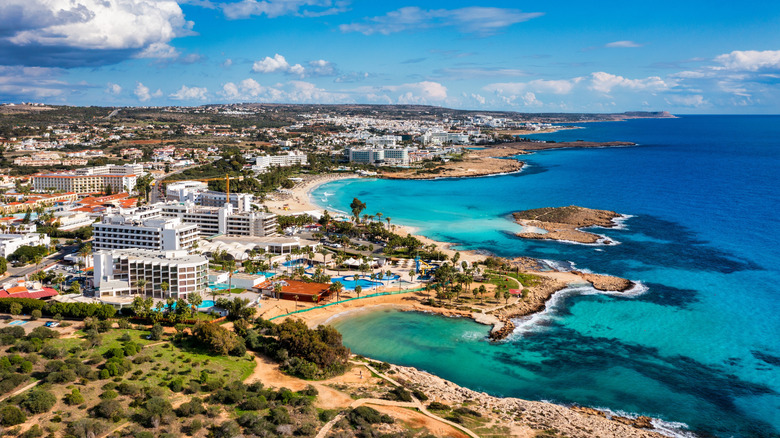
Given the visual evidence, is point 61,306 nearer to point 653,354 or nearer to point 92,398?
point 92,398

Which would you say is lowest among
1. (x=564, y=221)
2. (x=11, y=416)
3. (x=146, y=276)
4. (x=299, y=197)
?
(x=11, y=416)

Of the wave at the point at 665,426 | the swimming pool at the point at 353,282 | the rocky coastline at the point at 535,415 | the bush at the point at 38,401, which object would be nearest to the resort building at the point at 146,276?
the swimming pool at the point at 353,282

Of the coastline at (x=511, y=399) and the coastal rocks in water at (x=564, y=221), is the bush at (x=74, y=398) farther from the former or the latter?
the coastal rocks in water at (x=564, y=221)

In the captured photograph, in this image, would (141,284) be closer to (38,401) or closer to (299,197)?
(38,401)

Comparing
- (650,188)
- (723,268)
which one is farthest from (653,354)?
(650,188)

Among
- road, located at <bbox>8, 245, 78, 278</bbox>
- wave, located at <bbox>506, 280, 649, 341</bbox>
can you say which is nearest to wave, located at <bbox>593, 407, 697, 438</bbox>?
wave, located at <bbox>506, 280, 649, 341</bbox>

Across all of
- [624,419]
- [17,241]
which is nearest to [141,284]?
[17,241]
